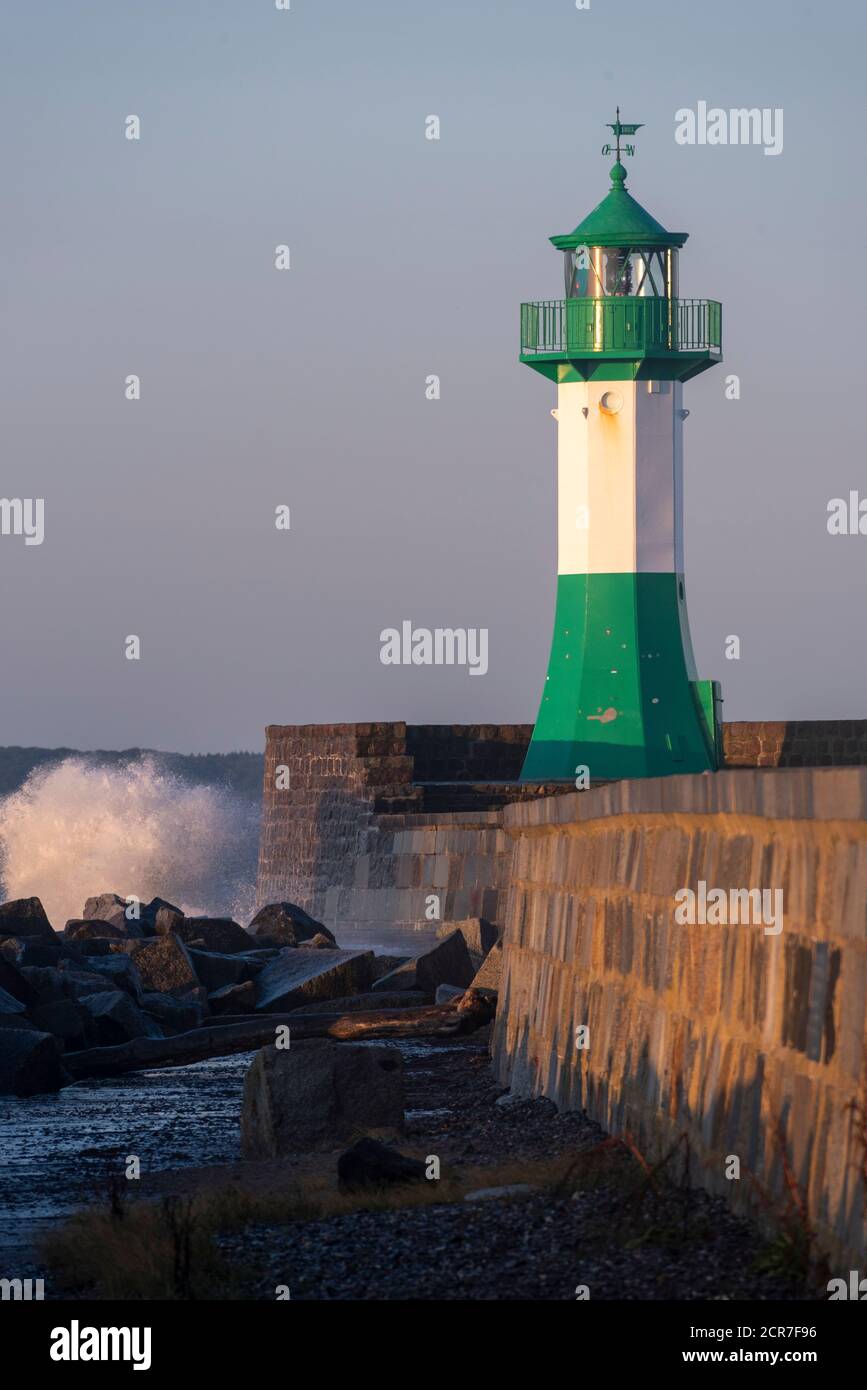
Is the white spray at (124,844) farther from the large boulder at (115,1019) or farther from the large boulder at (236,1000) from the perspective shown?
the large boulder at (115,1019)

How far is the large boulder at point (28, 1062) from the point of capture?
48.4 feet

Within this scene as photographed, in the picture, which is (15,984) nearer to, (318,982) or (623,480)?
(318,982)

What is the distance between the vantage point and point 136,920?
24297mm

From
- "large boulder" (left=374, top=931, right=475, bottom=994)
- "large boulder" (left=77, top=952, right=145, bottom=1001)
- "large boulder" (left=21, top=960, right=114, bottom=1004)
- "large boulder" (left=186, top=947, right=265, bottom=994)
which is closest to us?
"large boulder" (left=21, top=960, right=114, bottom=1004)

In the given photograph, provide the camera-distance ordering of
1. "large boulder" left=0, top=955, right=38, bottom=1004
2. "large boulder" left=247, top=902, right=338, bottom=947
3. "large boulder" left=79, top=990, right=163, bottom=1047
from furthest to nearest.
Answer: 1. "large boulder" left=247, top=902, right=338, bottom=947
2. "large boulder" left=79, top=990, right=163, bottom=1047
3. "large boulder" left=0, top=955, right=38, bottom=1004

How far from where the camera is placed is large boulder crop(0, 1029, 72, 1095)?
14750mm

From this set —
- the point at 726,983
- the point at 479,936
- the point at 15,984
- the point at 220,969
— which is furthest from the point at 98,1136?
the point at 479,936

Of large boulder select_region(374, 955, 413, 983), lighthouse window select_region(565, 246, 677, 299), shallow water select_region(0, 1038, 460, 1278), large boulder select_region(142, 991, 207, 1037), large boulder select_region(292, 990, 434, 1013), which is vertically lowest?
shallow water select_region(0, 1038, 460, 1278)

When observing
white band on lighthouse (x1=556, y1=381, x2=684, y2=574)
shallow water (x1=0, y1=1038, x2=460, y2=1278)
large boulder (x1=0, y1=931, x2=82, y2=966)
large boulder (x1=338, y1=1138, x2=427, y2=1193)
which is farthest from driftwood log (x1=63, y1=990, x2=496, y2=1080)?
white band on lighthouse (x1=556, y1=381, x2=684, y2=574)

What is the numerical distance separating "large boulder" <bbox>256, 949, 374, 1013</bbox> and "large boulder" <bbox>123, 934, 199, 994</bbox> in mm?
550

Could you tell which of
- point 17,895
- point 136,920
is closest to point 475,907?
point 136,920

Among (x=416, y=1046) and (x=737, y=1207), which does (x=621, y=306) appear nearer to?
(x=416, y=1046)

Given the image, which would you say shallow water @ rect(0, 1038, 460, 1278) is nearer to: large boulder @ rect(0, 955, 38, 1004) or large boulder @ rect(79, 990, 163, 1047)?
large boulder @ rect(79, 990, 163, 1047)

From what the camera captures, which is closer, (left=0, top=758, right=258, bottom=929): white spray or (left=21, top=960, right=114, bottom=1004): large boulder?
(left=21, top=960, right=114, bottom=1004): large boulder
